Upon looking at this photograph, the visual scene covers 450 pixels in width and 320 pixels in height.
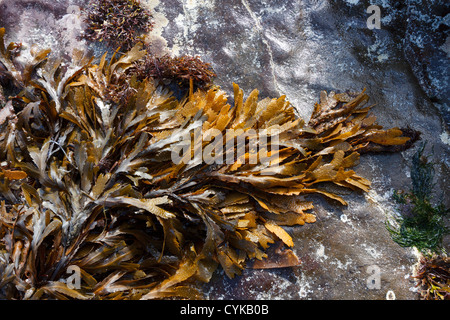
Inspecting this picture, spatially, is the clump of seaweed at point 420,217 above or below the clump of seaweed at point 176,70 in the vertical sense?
below

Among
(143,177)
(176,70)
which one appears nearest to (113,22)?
(176,70)

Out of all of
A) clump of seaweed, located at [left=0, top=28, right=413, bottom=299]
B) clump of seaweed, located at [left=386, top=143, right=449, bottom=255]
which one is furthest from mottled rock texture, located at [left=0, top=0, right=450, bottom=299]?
clump of seaweed, located at [left=0, top=28, right=413, bottom=299]

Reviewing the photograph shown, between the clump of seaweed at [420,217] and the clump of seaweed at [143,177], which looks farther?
the clump of seaweed at [420,217]

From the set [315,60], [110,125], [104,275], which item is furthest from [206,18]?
[104,275]

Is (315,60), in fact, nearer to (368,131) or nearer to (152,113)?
(368,131)

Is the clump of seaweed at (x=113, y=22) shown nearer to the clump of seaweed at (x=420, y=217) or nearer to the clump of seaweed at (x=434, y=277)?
the clump of seaweed at (x=420, y=217)

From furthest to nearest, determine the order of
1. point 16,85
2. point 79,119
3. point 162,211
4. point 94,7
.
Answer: point 94,7 < point 16,85 < point 79,119 < point 162,211

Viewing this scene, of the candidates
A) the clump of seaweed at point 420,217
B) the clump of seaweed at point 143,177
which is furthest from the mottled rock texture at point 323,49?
the clump of seaweed at point 143,177
